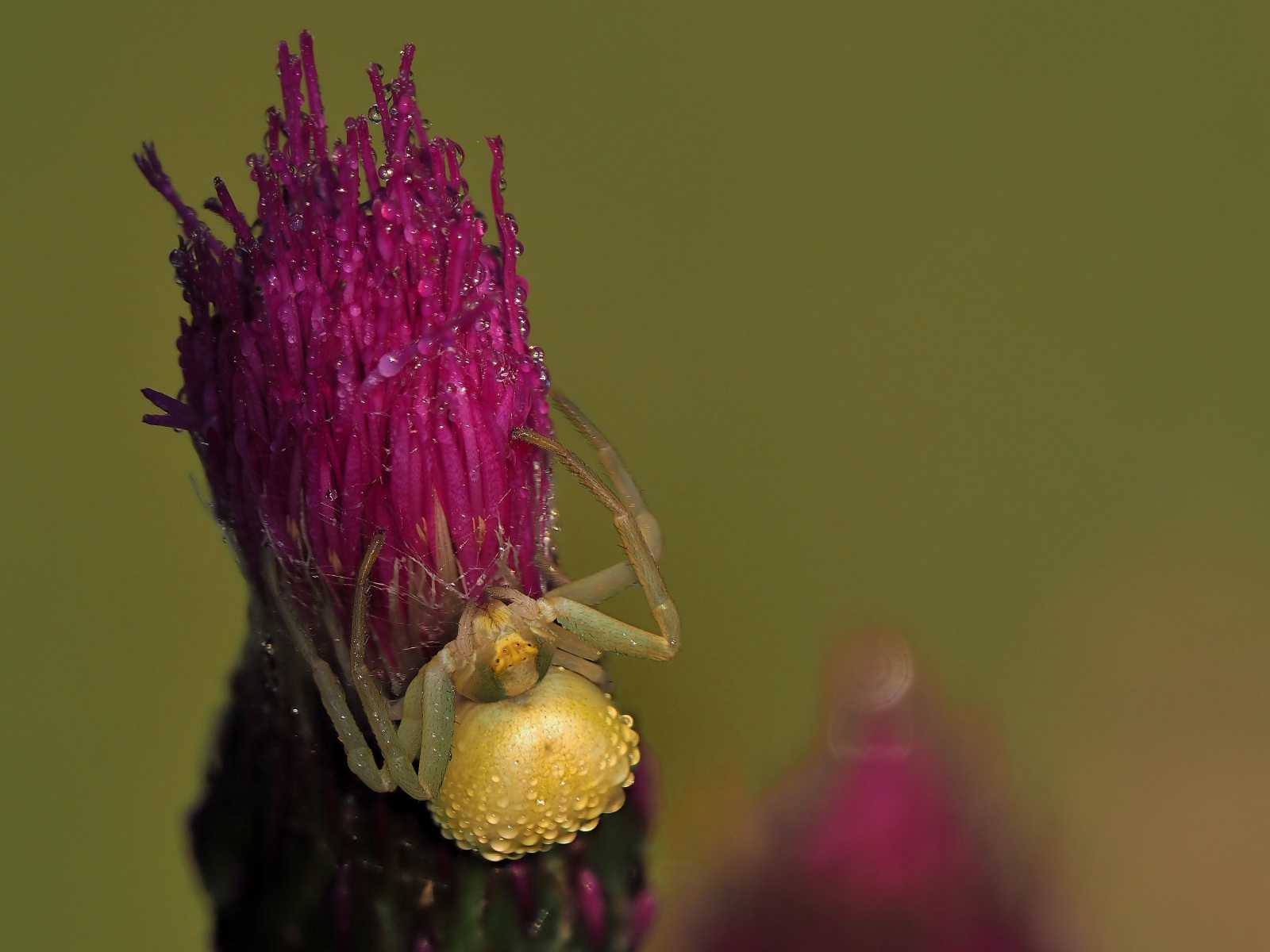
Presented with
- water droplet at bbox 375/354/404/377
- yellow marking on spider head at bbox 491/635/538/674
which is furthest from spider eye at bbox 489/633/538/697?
water droplet at bbox 375/354/404/377

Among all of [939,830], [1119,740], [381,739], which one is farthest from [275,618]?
[1119,740]

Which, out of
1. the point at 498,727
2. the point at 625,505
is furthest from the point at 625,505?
the point at 498,727

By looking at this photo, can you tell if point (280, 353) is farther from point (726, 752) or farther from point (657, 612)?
point (726, 752)

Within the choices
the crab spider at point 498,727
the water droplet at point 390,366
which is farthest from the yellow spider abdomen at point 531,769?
the water droplet at point 390,366

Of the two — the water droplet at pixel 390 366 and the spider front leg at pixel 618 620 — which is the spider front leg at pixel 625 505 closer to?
A: the spider front leg at pixel 618 620

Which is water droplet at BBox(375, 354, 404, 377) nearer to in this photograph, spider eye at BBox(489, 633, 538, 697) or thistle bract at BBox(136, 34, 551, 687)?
thistle bract at BBox(136, 34, 551, 687)

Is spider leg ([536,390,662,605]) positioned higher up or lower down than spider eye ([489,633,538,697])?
higher up

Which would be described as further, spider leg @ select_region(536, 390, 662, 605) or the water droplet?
spider leg @ select_region(536, 390, 662, 605)
